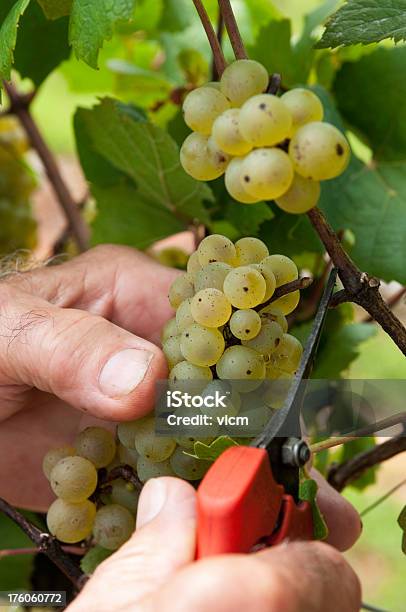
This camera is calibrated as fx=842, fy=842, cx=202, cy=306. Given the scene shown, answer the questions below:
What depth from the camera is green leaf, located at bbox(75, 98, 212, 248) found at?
2.51 feet

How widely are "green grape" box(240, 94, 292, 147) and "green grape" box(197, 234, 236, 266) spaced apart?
12cm

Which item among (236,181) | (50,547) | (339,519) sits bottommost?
(339,519)

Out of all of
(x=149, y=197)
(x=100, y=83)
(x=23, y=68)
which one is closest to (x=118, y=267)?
(x=149, y=197)

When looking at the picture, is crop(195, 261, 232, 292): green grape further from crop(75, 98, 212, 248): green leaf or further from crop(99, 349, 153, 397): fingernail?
crop(75, 98, 212, 248): green leaf

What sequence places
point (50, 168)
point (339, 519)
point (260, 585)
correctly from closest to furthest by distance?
point (260, 585) < point (339, 519) < point (50, 168)

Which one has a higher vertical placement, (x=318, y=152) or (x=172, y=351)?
(x=318, y=152)

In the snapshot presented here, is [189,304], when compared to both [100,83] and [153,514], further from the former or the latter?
[100,83]

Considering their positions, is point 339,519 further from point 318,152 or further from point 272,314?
point 318,152

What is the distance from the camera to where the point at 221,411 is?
53 cm

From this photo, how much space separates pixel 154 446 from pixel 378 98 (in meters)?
0.46

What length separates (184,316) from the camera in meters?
0.56

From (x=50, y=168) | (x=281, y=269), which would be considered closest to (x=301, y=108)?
(x=281, y=269)

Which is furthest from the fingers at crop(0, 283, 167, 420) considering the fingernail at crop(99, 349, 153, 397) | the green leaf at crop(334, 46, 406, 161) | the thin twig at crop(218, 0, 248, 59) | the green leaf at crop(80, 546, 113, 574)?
the green leaf at crop(334, 46, 406, 161)

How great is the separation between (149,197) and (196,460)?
14.9 inches
